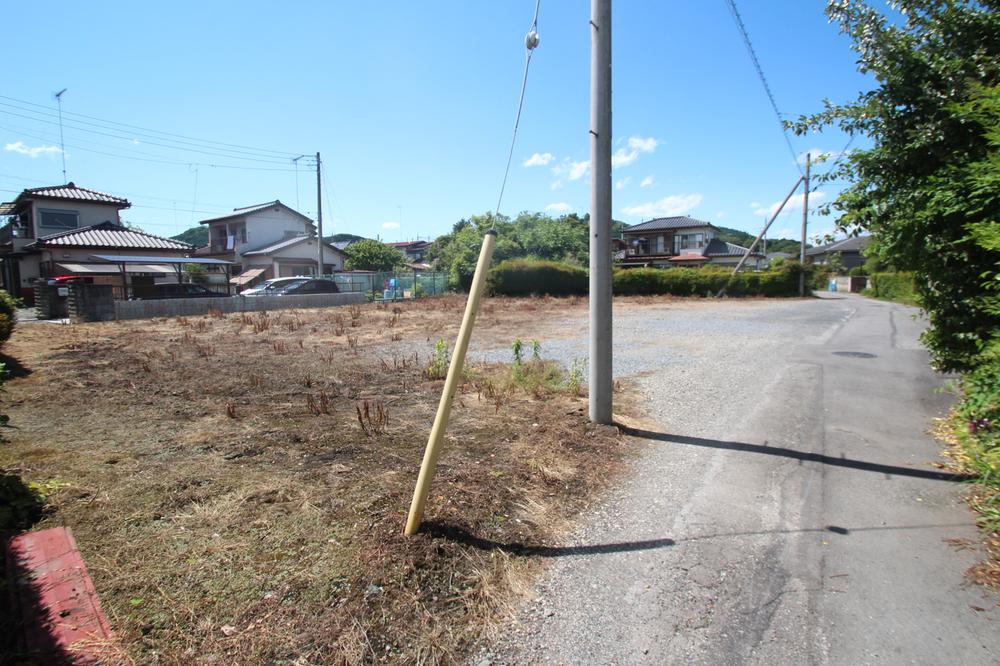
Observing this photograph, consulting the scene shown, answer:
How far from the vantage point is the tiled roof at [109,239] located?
22344mm

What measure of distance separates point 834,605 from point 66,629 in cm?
313

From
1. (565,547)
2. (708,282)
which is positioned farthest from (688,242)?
(565,547)

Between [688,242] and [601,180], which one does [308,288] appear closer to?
[601,180]

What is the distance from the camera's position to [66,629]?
1.92 m

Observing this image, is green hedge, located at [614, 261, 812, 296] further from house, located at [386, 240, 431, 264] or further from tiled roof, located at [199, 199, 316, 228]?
house, located at [386, 240, 431, 264]

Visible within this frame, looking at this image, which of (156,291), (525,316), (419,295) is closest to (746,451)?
(525,316)

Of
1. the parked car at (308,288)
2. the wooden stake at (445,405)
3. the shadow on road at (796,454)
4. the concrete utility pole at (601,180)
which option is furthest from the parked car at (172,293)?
the wooden stake at (445,405)

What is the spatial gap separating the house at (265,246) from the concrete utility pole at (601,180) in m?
32.7

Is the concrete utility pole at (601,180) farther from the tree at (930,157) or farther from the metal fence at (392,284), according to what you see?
the metal fence at (392,284)

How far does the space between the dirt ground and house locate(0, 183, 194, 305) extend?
20.6 meters

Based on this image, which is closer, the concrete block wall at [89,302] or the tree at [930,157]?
the tree at [930,157]

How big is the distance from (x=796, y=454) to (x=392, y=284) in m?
24.6

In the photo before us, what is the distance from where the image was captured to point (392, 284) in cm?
2702

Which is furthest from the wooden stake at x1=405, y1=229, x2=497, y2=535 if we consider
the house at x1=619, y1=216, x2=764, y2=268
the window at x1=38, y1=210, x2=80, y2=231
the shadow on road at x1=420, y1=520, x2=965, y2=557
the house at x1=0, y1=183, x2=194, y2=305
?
the house at x1=619, y1=216, x2=764, y2=268
